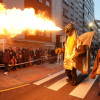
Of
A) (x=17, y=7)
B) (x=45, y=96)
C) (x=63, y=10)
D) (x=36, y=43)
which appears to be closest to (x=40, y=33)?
(x=36, y=43)

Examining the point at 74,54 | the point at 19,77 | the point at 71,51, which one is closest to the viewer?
the point at 74,54

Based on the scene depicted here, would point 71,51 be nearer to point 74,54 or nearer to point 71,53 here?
point 71,53

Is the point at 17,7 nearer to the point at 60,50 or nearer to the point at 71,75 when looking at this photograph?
the point at 60,50

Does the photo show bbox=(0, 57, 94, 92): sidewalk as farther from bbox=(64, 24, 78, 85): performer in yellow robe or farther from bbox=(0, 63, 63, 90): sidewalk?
bbox=(64, 24, 78, 85): performer in yellow robe

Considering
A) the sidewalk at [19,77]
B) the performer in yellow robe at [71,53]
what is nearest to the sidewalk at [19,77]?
the sidewalk at [19,77]

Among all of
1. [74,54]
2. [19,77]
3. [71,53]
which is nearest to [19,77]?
[19,77]

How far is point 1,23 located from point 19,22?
1570mm

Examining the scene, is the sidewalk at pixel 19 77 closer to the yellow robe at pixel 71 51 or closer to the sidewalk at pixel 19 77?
the sidewalk at pixel 19 77

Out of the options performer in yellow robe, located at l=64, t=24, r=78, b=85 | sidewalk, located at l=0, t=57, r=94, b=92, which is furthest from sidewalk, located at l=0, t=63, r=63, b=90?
performer in yellow robe, located at l=64, t=24, r=78, b=85

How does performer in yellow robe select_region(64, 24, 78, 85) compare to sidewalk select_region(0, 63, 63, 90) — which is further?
sidewalk select_region(0, 63, 63, 90)

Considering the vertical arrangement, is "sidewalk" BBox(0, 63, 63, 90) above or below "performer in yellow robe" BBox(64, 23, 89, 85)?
below

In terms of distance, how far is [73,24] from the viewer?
190 inches

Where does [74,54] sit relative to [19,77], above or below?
above

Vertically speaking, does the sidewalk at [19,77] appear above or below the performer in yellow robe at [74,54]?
below
